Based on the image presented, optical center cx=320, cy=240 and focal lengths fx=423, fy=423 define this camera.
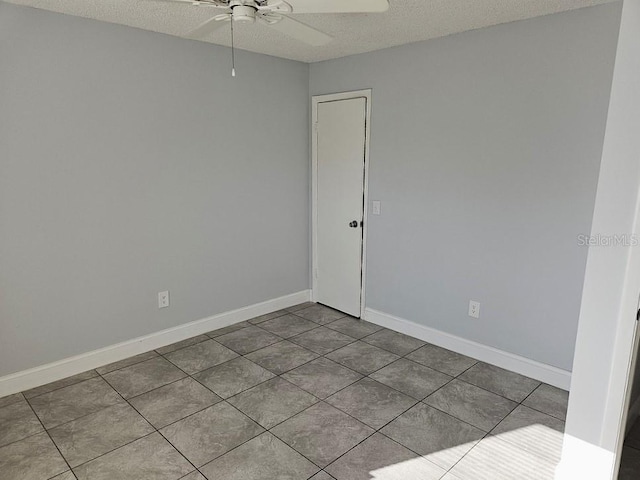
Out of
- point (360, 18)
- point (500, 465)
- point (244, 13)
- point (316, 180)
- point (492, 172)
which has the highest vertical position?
point (360, 18)

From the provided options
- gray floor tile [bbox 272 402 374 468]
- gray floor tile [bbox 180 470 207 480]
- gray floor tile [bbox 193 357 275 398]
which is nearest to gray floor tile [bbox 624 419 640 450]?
gray floor tile [bbox 272 402 374 468]

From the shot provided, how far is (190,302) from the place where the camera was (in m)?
3.61

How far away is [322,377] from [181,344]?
4.19 feet

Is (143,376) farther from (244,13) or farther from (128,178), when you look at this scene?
(244,13)

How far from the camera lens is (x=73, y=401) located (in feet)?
8.76

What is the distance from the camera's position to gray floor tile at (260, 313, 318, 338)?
3.76m

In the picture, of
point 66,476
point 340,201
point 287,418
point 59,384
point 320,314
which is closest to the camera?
point 66,476

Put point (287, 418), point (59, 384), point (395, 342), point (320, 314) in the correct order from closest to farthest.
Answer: point (287, 418) < point (59, 384) < point (395, 342) < point (320, 314)

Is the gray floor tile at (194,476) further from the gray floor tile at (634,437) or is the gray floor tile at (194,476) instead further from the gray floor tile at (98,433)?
the gray floor tile at (634,437)

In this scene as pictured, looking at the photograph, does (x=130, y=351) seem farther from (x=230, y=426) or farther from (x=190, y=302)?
(x=230, y=426)

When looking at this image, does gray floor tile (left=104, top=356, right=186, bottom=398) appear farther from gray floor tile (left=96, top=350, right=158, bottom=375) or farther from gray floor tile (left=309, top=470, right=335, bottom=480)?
gray floor tile (left=309, top=470, right=335, bottom=480)

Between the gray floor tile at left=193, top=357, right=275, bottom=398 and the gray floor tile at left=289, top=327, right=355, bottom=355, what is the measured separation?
519 mm

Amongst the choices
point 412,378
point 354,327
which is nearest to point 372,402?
point 412,378

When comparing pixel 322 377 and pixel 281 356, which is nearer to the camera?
pixel 322 377
